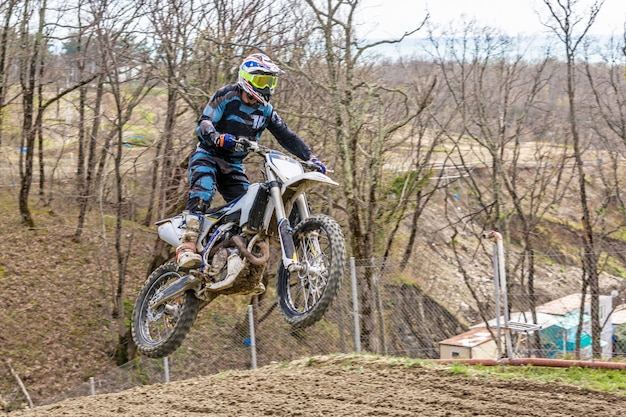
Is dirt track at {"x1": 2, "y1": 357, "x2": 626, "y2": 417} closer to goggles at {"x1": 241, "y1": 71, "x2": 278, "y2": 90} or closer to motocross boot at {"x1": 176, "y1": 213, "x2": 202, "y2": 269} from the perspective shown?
motocross boot at {"x1": 176, "y1": 213, "x2": 202, "y2": 269}

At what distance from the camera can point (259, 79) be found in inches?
234

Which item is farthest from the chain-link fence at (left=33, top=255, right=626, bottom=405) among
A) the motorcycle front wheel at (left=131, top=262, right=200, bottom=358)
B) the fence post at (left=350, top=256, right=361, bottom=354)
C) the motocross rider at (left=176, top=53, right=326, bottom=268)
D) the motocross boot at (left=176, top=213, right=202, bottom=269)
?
the motocross boot at (left=176, top=213, right=202, bottom=269)

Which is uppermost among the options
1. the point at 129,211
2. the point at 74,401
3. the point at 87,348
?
the point at 129,211

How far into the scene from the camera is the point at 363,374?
340 inches

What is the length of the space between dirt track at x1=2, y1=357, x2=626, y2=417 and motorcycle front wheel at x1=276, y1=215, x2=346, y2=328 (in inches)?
62.2

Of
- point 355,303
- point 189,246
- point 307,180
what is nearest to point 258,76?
point 307,180

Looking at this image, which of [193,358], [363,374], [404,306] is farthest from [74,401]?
[404,306]

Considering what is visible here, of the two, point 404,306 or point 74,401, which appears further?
point 404,306

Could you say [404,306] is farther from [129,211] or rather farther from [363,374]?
[129,211]

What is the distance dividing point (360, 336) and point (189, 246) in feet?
18.6

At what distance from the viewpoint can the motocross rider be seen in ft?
19.5

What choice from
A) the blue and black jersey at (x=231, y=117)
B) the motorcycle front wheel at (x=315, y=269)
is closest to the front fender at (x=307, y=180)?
the motorcycle front wheel at (x=315, y=269)

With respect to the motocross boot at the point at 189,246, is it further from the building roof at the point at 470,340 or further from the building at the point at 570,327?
the building roof at the point at 470,340

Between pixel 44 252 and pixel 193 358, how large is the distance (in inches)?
257
